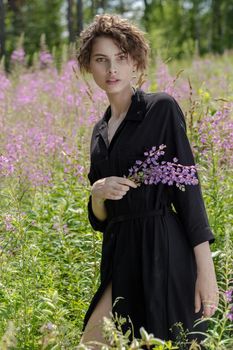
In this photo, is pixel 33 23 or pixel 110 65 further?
pixel 33 23

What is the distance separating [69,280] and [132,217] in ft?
3.89

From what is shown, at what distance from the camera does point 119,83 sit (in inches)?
119

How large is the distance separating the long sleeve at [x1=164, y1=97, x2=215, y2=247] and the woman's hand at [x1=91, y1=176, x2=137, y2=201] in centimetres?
23

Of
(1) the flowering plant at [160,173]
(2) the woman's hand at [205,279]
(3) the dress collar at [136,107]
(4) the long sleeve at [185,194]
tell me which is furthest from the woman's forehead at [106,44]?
(2) the woman's hand at [205,279]

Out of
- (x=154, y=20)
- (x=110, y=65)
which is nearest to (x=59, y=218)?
(x=110, y=65)

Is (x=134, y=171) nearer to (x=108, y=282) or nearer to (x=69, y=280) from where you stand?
(x=108, y=282)

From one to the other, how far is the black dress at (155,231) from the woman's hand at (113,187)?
0.37 feet

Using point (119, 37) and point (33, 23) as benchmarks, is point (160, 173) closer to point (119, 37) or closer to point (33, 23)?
point (119, 37)

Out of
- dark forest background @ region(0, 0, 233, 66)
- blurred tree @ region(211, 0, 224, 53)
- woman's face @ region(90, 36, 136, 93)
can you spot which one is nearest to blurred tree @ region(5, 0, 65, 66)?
dark forest background @ region(0, 0, 233, 66)

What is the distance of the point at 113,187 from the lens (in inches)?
110

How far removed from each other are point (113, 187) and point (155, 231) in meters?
0.26

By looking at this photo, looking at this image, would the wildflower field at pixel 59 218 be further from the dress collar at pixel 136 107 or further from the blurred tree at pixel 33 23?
the blurred tree at pixel 33 23

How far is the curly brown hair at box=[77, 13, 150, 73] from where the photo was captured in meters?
3.06

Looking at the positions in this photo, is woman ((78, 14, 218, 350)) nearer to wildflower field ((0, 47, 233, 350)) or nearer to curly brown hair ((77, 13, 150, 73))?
curly brown hair ((77, 13, 150, 73))
